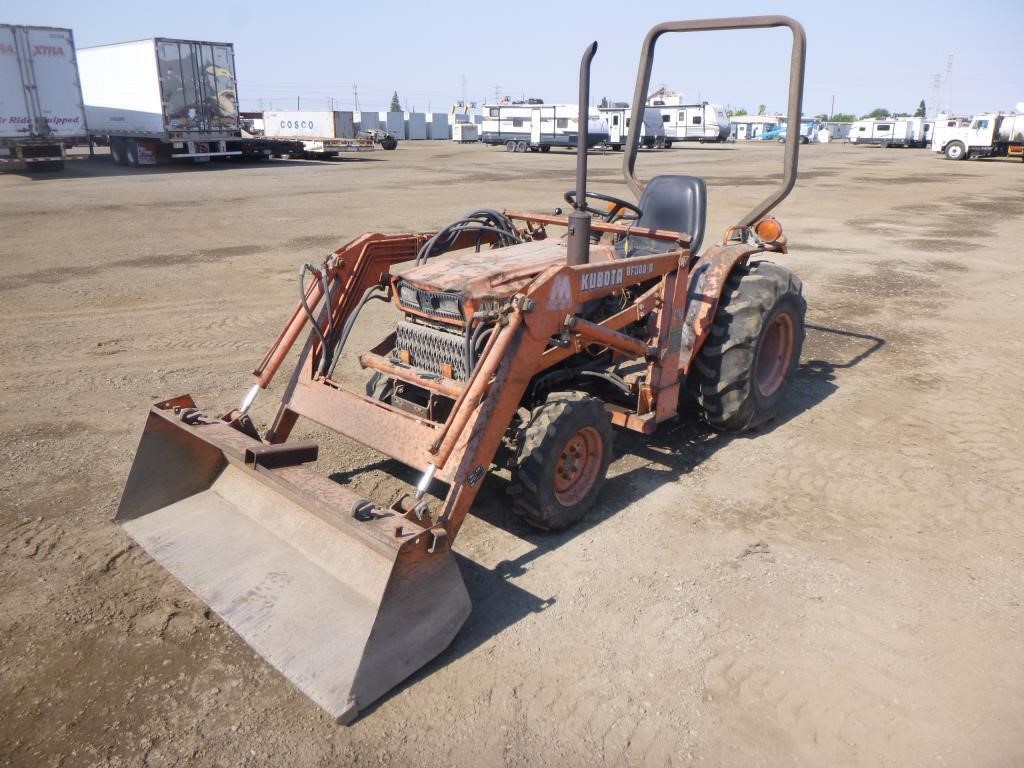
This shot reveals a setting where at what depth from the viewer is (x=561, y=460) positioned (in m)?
3.85

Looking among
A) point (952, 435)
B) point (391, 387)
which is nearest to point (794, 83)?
point (952, 435)

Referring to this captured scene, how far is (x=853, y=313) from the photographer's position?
8383mm

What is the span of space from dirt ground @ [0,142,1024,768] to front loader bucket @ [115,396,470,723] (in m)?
0.12

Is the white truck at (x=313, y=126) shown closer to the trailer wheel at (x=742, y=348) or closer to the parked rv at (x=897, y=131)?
the trailer wheel at (x=742, y=348)

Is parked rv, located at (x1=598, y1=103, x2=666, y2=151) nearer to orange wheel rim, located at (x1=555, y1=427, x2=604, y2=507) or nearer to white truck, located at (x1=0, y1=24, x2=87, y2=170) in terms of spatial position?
white truck, located at (x1=0, y1=24, x2=87, y2=170)

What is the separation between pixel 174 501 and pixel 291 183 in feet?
58.5

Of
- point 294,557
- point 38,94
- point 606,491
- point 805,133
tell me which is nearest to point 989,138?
point 805,133

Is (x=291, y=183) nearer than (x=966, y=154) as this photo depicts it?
Yes

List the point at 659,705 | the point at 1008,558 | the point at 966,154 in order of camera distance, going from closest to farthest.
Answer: the point at 659,705, the point at 1008,558, the point at 966,154

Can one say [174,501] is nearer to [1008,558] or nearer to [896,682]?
[896,682]

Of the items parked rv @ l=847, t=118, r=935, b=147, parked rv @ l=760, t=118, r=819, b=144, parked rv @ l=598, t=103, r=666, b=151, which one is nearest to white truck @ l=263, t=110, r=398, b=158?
parked rv @ l=598, t=103, r=666, b=151

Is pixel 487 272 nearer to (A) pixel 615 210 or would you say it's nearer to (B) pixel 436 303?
(B) pixel 436 303

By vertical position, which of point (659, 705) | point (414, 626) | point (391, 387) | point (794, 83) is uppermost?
point (794, 83)

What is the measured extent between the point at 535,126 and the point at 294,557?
36.4 meters
